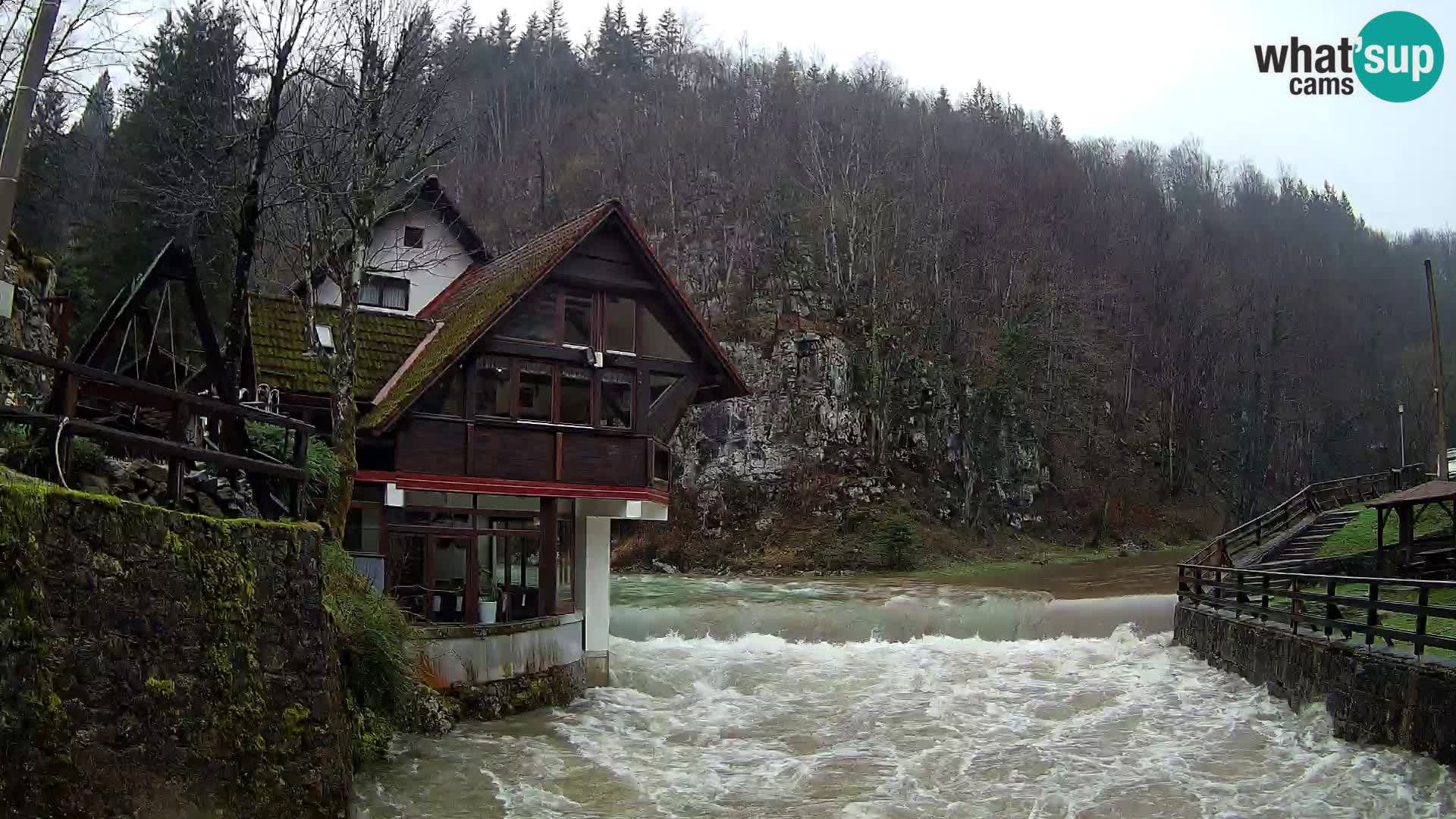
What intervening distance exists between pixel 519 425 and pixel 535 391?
0.79 meters

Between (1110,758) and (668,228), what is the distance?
171 feet

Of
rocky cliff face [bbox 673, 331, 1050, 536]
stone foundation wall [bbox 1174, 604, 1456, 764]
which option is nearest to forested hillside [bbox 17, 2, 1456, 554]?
rocky cliff face [bbox 673, 331, 1050, 536]

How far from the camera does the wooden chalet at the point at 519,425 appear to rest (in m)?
18.2

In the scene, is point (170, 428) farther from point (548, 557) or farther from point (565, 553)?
point (565, 553)

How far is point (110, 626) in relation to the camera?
26.0 feet

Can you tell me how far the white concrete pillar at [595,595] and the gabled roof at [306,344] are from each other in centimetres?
479

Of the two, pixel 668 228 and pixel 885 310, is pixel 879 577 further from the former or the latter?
pixel 668 228

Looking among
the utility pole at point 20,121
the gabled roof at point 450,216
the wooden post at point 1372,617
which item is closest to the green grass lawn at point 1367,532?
the wooden post at point 1372,617

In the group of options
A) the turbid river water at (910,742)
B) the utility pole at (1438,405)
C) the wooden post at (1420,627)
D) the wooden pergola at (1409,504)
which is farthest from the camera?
the utility pole at (1438,405)

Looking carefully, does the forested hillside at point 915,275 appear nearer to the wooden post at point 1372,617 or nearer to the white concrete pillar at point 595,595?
the white concrete pillar at point 595,595

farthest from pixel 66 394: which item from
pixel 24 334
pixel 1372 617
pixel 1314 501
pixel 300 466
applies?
pixel 1314 501

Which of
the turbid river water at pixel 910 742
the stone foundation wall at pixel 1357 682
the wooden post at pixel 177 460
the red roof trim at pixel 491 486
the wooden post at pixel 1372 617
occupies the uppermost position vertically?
the wooden post at pixel 177 460

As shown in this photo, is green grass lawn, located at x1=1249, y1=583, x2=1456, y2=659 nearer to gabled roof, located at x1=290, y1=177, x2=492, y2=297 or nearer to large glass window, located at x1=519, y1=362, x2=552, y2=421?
large glass window, located at x1=519, y1=362, x2=552, y2=421

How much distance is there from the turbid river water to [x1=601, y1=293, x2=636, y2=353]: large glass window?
6500mm
